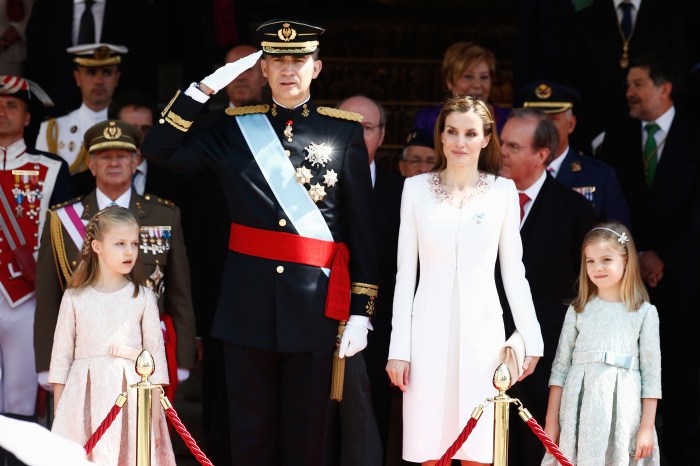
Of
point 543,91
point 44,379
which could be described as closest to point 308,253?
point 44,379

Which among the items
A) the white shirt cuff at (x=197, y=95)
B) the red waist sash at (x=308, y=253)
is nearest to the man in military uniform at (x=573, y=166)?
the red waist sash at (x=308, y=253)

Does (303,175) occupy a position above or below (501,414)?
above

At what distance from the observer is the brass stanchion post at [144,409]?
5.11m

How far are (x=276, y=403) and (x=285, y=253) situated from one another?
0.60 metres

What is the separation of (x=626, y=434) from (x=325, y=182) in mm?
1543

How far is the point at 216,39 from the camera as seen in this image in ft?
30.1

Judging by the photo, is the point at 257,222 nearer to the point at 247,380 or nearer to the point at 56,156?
the point at 247,380

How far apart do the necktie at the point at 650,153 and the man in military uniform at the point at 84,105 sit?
2.83 m

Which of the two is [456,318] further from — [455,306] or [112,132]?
[112,132]

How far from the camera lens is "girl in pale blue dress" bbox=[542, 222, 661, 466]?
5.74 metres


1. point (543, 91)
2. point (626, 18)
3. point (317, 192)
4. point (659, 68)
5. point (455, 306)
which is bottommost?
point (455, 306)

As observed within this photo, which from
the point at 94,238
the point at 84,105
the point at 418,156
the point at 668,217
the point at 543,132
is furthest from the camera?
the point at 84,105

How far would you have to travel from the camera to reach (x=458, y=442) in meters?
5.20

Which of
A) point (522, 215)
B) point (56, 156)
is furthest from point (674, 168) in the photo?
point (56, 156)
